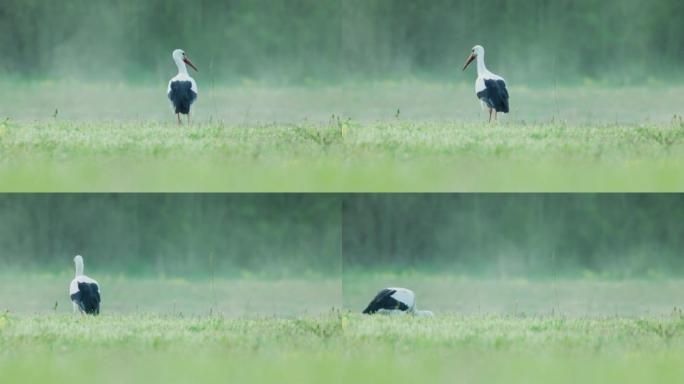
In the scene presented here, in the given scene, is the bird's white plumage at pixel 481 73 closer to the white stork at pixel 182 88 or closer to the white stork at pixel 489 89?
the white stork at pixel 489 89

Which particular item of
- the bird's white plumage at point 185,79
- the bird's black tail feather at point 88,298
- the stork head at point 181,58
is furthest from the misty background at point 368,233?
the stork head at point 181,58

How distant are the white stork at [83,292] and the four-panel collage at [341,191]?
0.03m

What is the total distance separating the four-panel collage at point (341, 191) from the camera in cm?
1515

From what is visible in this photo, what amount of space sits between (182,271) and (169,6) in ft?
9.96

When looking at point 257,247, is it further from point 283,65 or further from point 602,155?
point 602,155

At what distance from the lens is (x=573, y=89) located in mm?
15930

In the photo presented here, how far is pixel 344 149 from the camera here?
15.3 metres

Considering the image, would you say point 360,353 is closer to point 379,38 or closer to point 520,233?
point 520,233

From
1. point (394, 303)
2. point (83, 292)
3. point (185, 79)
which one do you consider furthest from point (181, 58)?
point (394, 303)

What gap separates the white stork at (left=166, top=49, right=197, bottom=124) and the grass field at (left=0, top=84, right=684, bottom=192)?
0.22 meters

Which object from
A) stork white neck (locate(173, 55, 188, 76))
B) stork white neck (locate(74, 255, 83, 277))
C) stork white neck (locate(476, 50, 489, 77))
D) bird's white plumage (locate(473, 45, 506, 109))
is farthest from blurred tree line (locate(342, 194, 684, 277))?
stork white neck (locate(74, 255, 83, 277))

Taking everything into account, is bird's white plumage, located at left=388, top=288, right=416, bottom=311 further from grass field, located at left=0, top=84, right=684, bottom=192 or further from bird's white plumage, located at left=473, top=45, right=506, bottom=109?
bird's white plumage, located at left=473, top=45, right=506, bottom=109

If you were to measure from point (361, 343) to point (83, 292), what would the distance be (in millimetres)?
3186

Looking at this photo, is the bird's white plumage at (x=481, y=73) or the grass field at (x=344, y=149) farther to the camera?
the bird's white plumage at (x=481, y=73)
